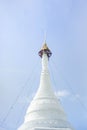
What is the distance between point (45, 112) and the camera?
42.7 metres

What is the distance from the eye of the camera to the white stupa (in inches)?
1610

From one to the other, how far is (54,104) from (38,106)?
6.76ft

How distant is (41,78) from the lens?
47.4 meters

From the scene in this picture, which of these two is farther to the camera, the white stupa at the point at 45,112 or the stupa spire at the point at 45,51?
the stupa spire at the point at 45,51

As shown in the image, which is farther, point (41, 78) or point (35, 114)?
point (41, 78)

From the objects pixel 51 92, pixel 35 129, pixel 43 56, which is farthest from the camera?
pixel 43 56

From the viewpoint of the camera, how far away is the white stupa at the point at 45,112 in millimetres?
40906

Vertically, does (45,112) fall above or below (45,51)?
below

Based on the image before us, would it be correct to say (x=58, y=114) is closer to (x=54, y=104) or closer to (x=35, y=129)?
(x=54, y=104)

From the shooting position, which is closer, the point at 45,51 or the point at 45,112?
the point at 45,112

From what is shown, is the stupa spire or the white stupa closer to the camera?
the white stupa

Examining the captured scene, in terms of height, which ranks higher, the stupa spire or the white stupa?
the stupa spire

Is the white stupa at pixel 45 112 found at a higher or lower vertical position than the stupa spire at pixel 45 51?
lower

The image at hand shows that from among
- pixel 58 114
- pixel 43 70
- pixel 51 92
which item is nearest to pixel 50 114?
pixel 58 114
